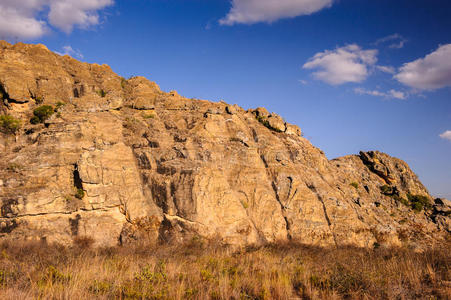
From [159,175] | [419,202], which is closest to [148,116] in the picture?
[159,175]

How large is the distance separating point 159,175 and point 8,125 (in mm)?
11383

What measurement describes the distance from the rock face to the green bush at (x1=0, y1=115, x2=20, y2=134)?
522mm

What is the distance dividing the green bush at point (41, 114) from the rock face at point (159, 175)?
1.68ft

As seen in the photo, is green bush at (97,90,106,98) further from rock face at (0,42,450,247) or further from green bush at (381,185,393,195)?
green bush at (381,185,393,195)

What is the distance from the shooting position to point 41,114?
2119 cm

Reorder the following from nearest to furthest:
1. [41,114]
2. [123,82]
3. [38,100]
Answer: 1. [41,114]
2. [38,100]
3. [123,82]

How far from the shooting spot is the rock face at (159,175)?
15766 mm

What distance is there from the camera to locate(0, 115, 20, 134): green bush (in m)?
19.3

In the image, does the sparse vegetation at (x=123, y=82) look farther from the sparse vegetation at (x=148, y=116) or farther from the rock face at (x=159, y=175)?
the sparse vegetation at (x=148, y=116)

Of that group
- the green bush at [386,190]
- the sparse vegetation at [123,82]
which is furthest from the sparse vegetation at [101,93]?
the green bush at [386,190]

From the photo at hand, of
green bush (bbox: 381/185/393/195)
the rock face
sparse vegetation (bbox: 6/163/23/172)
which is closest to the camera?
sparse vegetation (bbox: 6/163/23/172)

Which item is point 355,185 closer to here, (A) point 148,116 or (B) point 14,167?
(A) point 148,116

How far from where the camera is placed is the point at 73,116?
19547mm

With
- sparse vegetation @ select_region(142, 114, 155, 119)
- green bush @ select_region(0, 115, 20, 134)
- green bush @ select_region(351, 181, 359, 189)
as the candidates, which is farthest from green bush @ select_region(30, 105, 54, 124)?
green bush @ select_region(351, 181, 359, 189)
